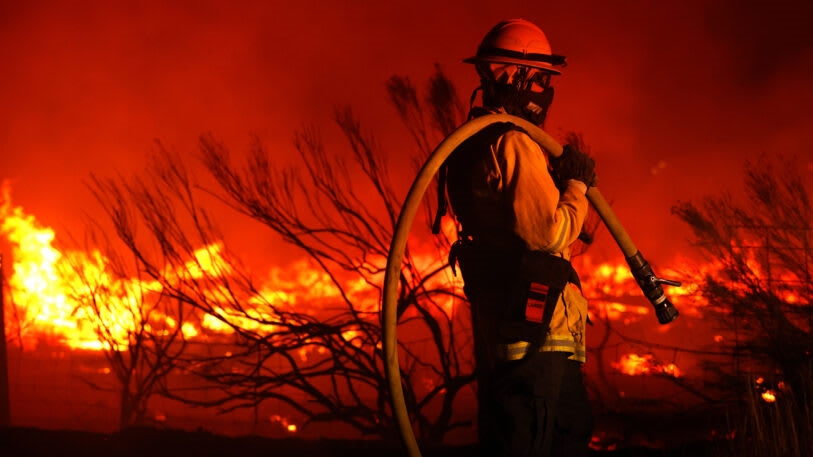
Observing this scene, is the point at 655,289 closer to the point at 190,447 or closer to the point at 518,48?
the point at 518,48

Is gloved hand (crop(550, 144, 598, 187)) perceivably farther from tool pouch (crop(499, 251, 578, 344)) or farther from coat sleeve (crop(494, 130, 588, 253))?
tool pouch (crop(499, 251, 578, 344))

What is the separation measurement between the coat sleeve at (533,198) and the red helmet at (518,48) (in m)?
0.41

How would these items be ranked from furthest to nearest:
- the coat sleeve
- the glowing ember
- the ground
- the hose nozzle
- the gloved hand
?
the glowing ember < the ground < the hose nozzle < the gloved hand < the coat sleeve

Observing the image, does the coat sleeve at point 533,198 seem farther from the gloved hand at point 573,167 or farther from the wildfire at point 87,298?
the wildfire at point 87,298

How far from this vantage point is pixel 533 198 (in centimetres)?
336

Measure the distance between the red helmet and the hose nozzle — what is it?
1.03 m

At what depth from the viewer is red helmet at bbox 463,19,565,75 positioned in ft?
12.3

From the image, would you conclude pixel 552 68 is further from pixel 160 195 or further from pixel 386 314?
pixel 160 195

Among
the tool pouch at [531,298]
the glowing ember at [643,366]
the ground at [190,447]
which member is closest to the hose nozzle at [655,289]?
the tool pouch at [531,298]

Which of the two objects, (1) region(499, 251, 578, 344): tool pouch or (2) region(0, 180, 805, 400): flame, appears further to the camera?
(2) region(0, 180, 805, 400): flame

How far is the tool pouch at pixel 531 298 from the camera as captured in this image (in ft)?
11.3

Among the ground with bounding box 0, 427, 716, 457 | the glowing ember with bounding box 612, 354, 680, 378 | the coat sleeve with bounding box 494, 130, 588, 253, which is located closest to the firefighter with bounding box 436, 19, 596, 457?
the coat sleeve with bounding box 494, 130, 588, 253

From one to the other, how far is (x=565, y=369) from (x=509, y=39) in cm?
131

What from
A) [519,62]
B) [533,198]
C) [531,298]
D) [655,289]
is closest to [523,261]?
[531,298]
